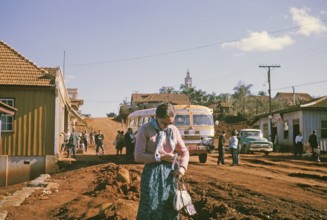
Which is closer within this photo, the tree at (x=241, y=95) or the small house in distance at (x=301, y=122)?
the small house in distance at (x=301, y=122)

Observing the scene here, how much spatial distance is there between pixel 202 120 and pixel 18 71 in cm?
964

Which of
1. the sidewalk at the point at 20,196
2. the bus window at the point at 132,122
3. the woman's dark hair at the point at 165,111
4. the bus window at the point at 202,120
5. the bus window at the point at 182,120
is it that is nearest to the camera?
the woman's dark hair at the point at 165,111

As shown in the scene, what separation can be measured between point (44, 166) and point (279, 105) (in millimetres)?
46276

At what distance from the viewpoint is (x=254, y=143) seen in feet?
87.7

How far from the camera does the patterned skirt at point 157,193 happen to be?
4070mm

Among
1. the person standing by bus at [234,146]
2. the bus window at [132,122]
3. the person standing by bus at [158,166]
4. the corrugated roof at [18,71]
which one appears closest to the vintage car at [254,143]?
the bus window at [132,122]

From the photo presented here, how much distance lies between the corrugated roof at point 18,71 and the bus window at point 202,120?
727 centimetres

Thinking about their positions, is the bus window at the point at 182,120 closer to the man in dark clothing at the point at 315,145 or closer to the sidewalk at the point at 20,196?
the sidewalk at the point at 20,196

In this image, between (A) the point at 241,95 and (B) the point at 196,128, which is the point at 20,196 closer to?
(B) the point at 196,128

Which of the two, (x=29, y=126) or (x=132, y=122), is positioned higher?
(x=132, y=122)

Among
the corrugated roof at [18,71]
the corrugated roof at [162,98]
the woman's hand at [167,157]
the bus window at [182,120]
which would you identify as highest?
the corrugated roof at [162,98]

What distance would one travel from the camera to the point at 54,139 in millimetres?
17406

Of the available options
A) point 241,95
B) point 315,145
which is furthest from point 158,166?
point 241,95

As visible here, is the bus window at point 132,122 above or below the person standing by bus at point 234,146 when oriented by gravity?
above
